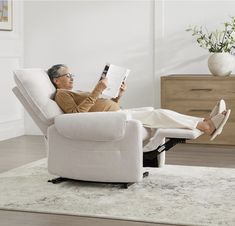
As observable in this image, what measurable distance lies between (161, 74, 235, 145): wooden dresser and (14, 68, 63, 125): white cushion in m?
2.32

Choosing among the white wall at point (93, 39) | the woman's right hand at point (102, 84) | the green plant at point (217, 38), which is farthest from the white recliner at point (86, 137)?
the white wall at point (93, 39)

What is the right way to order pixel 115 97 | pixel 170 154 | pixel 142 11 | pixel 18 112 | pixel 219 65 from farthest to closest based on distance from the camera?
pixel 18 112, pixel 142 11, pixel 219 65, pixel 170 154, pixel 115 97

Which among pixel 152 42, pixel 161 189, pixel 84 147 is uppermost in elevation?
pixel 152 42

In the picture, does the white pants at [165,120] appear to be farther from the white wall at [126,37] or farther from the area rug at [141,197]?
the white wall at [126,37]

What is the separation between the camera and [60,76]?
4555 millimetres

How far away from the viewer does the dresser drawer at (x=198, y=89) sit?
20.4ft

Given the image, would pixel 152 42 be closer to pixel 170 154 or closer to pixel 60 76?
pixel 170 154

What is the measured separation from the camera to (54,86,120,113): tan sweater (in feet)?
14.1

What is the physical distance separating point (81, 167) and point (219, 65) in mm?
2597

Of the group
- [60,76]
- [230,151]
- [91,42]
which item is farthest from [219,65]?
[60,76]

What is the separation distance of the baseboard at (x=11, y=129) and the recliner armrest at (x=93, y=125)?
2817 mm

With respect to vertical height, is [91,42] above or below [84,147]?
above

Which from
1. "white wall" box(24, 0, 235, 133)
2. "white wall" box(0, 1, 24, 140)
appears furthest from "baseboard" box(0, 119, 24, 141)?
"white wall" box(24, 0, 235, 133)

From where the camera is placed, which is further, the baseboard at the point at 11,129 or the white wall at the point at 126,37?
the baseboard at the point at 11,129
